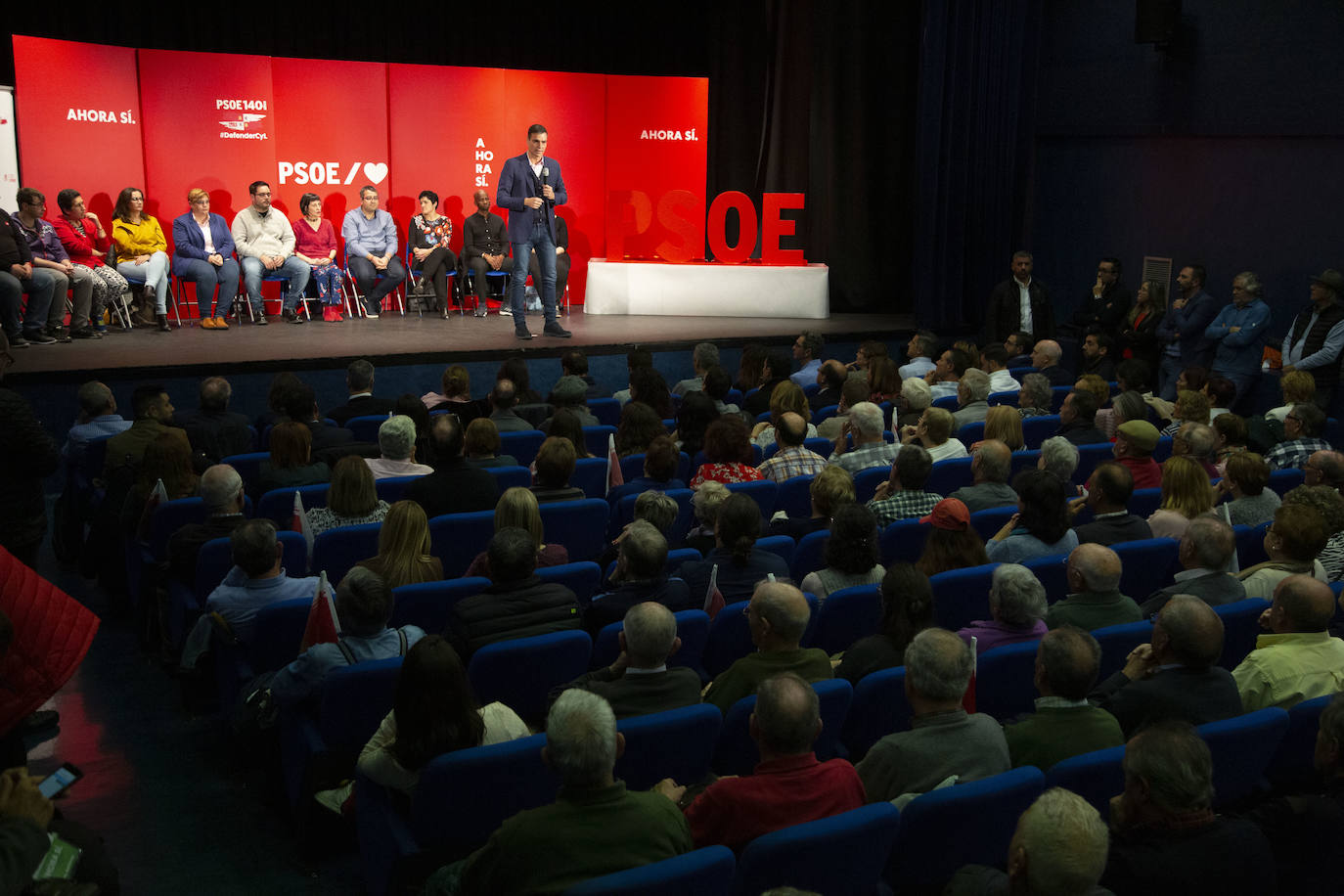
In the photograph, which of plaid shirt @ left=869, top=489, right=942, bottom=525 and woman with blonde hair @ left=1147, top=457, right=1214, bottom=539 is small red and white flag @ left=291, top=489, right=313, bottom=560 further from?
woman with blonde hair @ left=1147, top=457, right=1214, bottom=539

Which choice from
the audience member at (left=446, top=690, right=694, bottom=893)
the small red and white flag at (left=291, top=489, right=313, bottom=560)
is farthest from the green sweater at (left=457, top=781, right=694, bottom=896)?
the small red and white flag at (left=291, top=489, right=313, bottom=560)

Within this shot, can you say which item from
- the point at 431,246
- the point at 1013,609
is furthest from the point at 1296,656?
the point at 431,246

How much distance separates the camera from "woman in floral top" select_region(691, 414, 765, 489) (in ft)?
17.7

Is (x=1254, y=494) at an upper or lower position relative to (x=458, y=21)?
lower

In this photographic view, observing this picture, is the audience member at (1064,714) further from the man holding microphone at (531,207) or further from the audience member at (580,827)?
the man holding microphone at (531,207)

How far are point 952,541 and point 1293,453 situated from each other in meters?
2.86

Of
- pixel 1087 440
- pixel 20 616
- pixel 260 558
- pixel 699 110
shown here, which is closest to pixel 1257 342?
pixel 1087 440

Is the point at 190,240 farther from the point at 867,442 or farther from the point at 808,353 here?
the point at 867,442

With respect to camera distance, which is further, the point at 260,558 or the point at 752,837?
the point at 260,558

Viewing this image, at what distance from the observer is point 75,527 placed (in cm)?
613

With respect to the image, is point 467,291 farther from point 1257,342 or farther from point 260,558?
point 260,558

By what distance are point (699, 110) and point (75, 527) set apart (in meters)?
8.73

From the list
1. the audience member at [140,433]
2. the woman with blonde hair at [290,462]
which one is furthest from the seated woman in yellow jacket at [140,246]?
the woman with blonde hair at [290,462]

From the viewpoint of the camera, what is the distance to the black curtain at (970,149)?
10.8 metres
